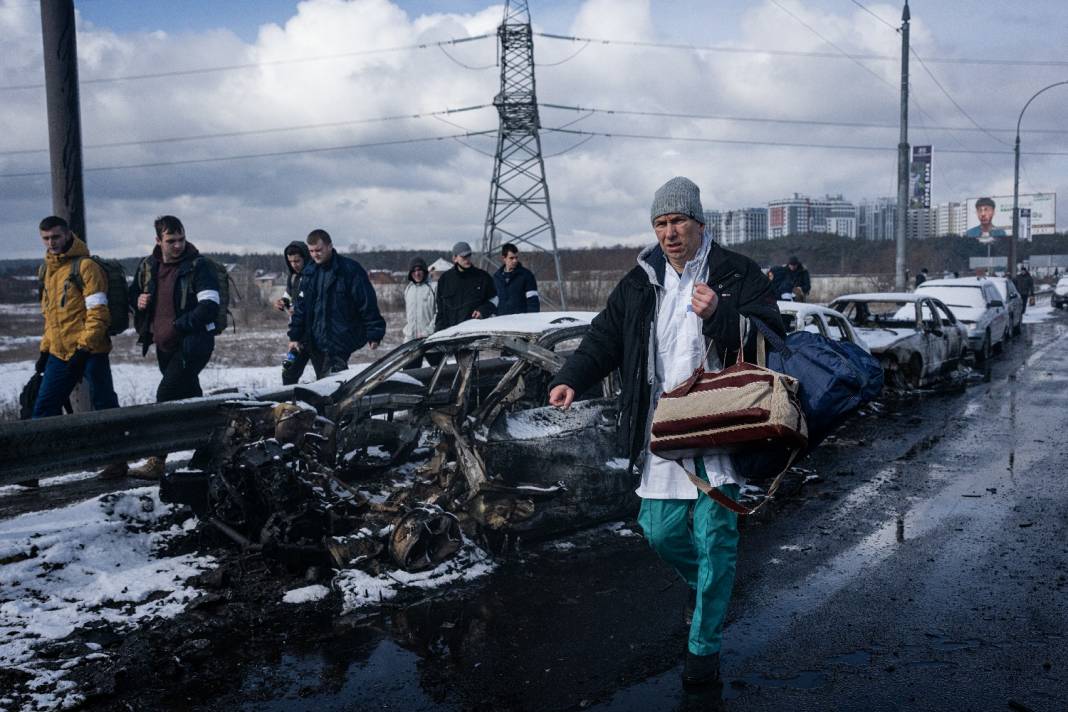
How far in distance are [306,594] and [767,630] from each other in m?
2.30

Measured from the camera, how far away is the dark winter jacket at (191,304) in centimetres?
721

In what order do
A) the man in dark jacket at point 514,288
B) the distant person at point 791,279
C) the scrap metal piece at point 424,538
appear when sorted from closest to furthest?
the scrap metal piece at point 424,538 < the man in dark jacket at point 514,288 < the distant person at point 791,279

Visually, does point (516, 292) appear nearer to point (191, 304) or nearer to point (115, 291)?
point (191, 304)

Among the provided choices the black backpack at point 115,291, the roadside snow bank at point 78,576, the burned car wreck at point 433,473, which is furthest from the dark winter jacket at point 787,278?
the roadside snow bank at point 78,576

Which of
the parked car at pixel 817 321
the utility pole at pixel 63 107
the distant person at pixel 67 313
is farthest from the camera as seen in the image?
the parked car at pixel 817 321

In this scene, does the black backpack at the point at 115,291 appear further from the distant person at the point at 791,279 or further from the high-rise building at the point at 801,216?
the high-rise building at the point at 801,216

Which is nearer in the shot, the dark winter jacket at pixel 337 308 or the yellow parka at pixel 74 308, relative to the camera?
the yellow parka at pixel 74 308

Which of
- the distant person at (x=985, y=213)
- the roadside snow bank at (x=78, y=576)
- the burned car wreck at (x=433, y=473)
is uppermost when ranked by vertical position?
the distant person at (x=985, y=213)

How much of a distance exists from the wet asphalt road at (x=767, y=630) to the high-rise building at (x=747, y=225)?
390ft

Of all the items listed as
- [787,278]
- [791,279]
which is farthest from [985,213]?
[787,278]

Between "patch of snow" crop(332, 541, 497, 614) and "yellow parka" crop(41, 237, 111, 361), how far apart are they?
338cm

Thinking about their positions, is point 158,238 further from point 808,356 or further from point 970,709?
point 970,709

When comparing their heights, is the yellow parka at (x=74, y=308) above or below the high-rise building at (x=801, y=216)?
below

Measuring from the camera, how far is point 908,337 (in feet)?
40.9
